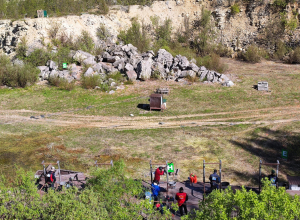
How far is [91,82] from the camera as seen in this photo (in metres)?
28.5

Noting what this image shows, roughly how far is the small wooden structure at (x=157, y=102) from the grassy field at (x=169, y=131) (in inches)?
23.5

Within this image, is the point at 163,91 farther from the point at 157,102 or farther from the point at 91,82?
the point at 91,82

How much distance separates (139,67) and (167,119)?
9.94 meters

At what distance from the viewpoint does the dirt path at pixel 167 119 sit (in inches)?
861

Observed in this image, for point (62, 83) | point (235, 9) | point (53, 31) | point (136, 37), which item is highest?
point (235, 9)

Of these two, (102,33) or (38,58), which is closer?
(38,58)

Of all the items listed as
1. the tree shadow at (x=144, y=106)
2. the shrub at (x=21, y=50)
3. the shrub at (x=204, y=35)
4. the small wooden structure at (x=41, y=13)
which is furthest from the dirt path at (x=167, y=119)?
the shrub at (x=204, y=35)

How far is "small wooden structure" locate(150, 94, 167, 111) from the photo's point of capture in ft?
78.3

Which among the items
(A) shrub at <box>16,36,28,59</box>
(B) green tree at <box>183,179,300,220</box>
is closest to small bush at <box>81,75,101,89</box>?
(A) shrub at <box>16,36,28,59</box>

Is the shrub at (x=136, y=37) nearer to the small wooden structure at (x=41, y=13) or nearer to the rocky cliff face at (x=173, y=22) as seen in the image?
the rocky cliff face at (x=173, y=22)

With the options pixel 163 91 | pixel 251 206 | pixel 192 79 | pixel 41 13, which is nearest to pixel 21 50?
pixel 41 13

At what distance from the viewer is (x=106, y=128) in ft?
71.1

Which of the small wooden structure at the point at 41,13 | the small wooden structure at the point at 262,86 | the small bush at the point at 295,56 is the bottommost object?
the small wooden structure at the point at 262,86

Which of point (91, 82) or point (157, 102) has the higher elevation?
point (91, 82)
